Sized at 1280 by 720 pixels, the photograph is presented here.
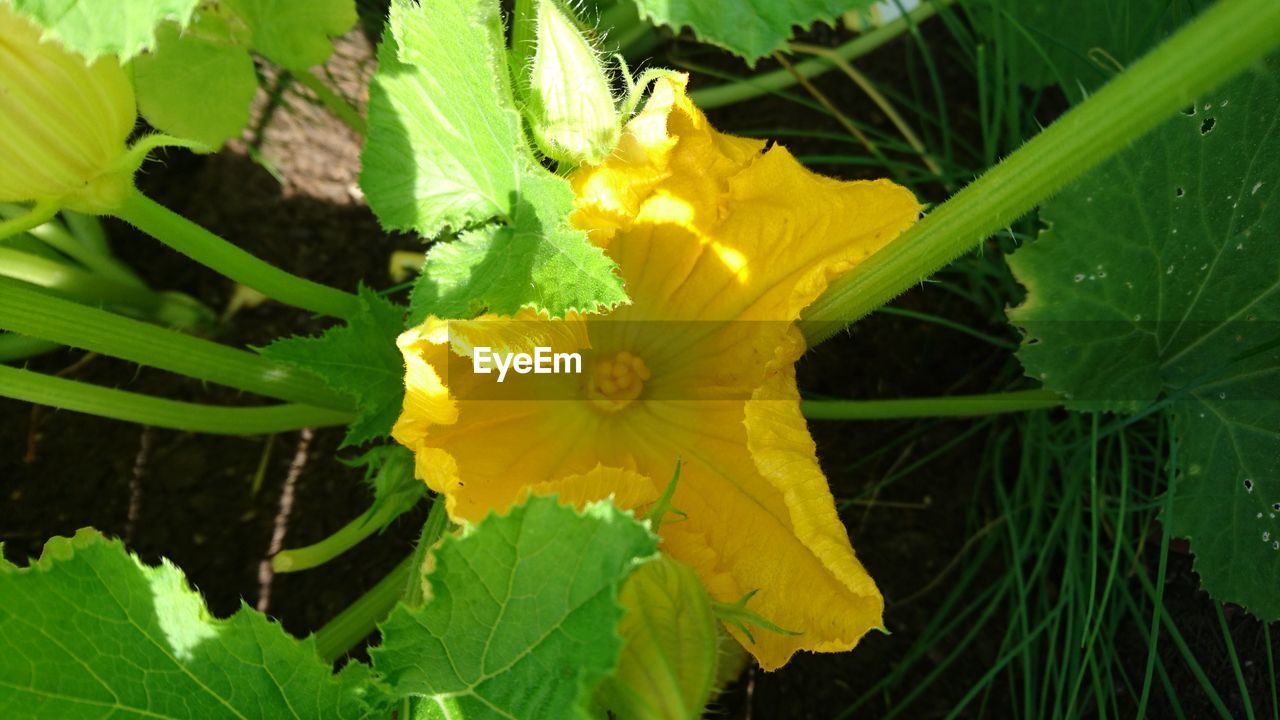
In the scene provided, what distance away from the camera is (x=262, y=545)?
158 centimetres

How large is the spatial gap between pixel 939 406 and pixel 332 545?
0.76m

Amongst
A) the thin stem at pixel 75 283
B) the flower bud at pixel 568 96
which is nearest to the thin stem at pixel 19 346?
the thin stem at pixel 75 283

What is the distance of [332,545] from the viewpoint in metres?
→ 1.24

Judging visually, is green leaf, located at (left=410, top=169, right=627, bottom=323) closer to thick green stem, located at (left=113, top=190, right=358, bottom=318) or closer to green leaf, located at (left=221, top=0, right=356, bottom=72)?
thick green stem, located at (left=113, top=190, right=358, bottom=318)

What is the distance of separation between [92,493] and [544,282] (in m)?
0.99

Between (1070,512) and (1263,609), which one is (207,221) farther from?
(1263,609)

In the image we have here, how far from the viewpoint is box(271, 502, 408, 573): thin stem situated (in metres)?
1.22

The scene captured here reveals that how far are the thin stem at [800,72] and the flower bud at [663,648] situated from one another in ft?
3.44

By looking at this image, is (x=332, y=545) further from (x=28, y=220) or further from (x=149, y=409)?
(x=28, y=220)

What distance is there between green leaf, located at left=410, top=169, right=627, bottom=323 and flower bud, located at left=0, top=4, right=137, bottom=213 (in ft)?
1.07

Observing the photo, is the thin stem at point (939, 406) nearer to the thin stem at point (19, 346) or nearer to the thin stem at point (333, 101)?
the thin stem at point (333, 101)

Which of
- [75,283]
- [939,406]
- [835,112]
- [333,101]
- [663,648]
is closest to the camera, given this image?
[663,648]

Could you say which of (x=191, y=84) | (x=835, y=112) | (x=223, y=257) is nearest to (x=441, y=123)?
(x=223, y=257)

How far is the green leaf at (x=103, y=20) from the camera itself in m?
0.84
